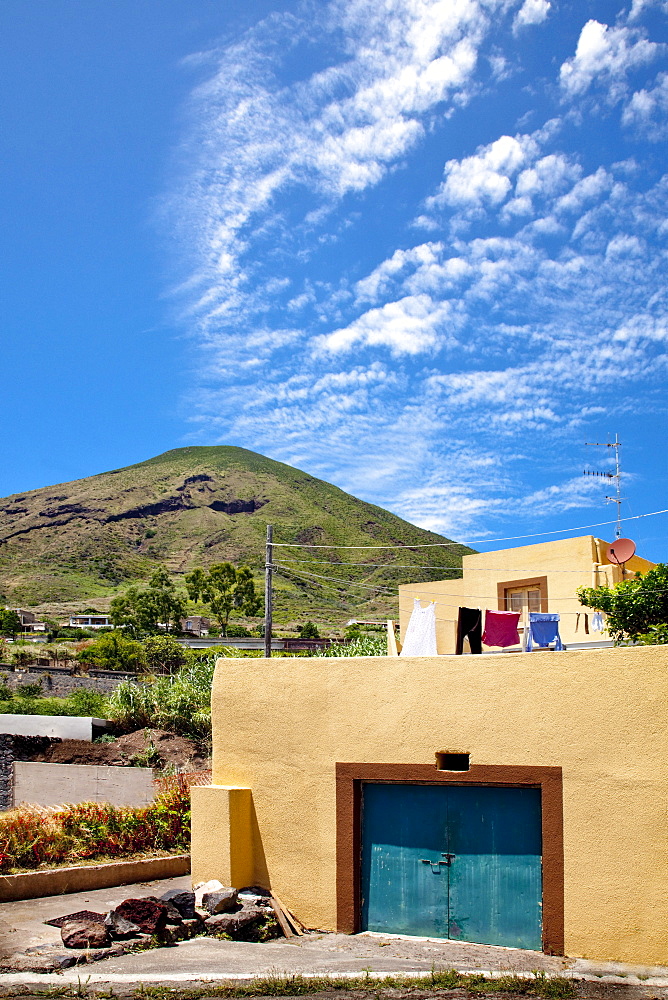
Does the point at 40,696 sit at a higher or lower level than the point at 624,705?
lower

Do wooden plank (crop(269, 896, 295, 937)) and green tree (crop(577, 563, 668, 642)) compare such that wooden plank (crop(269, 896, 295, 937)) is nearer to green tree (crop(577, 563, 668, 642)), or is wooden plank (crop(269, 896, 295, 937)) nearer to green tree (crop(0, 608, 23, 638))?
green tree (crop(577, 563, 668, 642))

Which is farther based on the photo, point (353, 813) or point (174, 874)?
point (174, 874)

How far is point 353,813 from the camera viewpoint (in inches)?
452

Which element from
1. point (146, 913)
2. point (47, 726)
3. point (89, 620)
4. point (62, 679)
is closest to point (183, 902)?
point (146, 913)

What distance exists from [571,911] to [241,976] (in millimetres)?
4149

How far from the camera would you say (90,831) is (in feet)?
46.9

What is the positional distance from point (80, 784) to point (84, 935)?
34.4ft

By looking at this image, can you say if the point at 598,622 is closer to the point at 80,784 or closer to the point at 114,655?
the point at 80,784

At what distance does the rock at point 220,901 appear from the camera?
11.0 m

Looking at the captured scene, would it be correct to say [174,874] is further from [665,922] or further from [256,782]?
[665,922]

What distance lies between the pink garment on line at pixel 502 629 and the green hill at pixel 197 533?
247ft

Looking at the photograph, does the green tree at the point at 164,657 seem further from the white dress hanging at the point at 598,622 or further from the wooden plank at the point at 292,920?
the wooden plank at the point at 292,920

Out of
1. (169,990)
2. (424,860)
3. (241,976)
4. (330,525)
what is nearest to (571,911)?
(424,860)

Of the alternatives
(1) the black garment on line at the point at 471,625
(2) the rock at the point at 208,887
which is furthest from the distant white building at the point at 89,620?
(2) the rock at the point at 208,887
